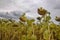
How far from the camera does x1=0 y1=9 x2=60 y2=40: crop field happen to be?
2.59 ft

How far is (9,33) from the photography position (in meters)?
0.99

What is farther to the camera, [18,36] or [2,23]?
[2,23]

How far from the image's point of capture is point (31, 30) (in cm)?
80

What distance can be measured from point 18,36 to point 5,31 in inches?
5.0

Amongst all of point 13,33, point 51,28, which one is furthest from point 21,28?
point 51,28

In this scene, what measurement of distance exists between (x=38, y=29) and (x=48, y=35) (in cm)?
18

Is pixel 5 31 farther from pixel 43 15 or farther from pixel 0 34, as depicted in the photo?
pixel 43 15

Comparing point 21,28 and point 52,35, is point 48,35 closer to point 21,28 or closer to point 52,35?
point 52,35

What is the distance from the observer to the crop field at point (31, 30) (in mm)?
790

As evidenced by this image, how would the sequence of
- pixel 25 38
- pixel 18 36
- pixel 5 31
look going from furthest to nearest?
pixel 5 31 < pixel 18 36 < pixel 25 38

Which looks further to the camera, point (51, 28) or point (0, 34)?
point (0, 34)

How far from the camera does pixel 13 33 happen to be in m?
0.99

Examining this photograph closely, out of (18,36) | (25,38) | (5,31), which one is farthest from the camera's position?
(5,31)

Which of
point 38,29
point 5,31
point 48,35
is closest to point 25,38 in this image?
point 48,35
